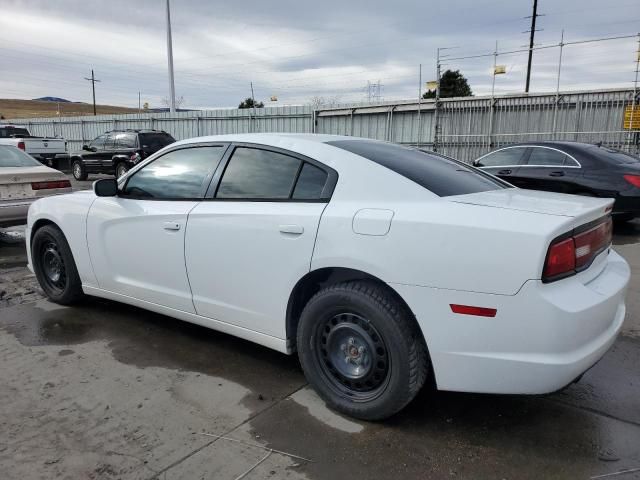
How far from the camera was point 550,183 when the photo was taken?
27.5ft

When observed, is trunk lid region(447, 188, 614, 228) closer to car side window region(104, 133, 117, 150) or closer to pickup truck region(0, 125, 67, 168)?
car side window region(104, 133, 117, 150)

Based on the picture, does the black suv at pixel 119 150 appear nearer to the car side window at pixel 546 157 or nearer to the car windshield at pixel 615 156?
the car side window at pixel 546 157

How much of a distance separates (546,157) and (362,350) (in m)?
7.16

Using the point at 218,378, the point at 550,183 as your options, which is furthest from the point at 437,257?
the point at 550,183

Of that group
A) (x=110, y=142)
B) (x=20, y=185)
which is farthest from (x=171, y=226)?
(x=110, y=142)

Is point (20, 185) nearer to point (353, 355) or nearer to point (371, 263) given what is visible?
point (353, 355)

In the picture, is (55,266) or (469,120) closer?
(55,266)

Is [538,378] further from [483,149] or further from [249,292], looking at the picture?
[483,149]

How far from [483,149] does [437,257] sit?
14448 mm

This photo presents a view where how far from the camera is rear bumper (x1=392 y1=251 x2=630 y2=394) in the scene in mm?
2215

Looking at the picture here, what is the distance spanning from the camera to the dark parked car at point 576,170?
7.85m

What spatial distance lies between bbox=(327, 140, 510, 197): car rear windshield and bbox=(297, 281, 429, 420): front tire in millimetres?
693

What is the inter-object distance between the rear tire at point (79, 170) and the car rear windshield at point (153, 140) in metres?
2.94

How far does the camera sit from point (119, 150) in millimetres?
17156
